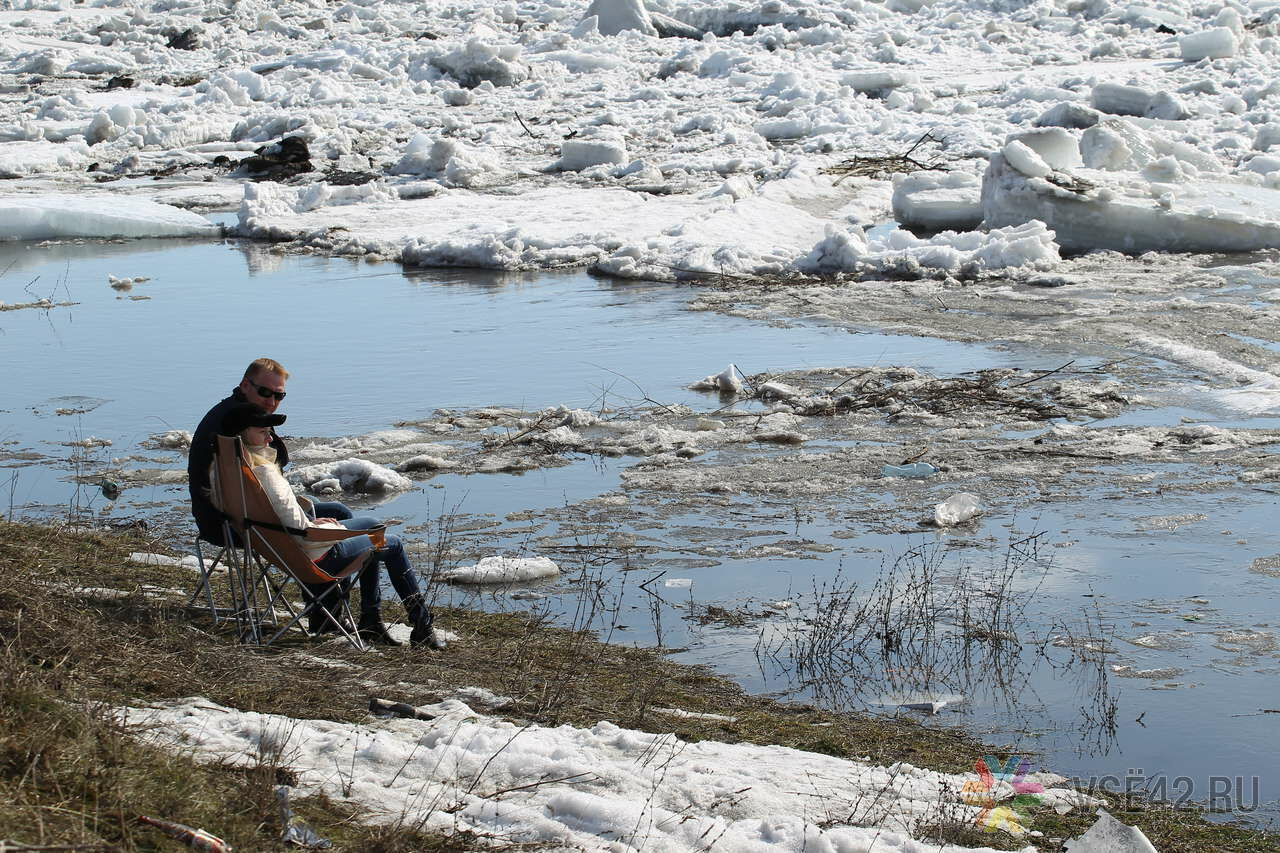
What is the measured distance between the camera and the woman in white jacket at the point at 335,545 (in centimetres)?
580

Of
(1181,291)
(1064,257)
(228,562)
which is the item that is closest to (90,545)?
(228,562)

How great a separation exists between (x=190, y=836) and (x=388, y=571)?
2.74m

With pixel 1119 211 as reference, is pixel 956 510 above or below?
below

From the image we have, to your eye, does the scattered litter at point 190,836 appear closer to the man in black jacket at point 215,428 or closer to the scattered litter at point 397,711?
the scattered litter at point 397,711

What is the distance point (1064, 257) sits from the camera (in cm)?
1689

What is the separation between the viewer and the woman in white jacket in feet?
19.0

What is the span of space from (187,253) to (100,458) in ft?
34.0

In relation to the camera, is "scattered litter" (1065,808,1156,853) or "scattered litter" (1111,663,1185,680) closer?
"scattered litter" (1065,808,1156,853)

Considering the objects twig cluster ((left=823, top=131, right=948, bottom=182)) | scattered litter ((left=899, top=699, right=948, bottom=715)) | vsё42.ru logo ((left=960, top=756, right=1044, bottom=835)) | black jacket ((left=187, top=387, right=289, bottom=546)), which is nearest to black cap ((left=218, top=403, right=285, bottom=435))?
black jacket ((left=187, top=387, right=289, bottom=546))

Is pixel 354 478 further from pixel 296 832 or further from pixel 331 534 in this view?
pixel 296 832

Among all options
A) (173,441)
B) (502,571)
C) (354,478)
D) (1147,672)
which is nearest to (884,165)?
(173,441)

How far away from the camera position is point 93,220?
66.1ft

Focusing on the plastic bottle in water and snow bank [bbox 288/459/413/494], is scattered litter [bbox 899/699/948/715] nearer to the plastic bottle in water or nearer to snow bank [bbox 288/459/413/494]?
the plastic bottle in water

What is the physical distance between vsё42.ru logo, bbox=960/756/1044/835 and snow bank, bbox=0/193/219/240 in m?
17.4
